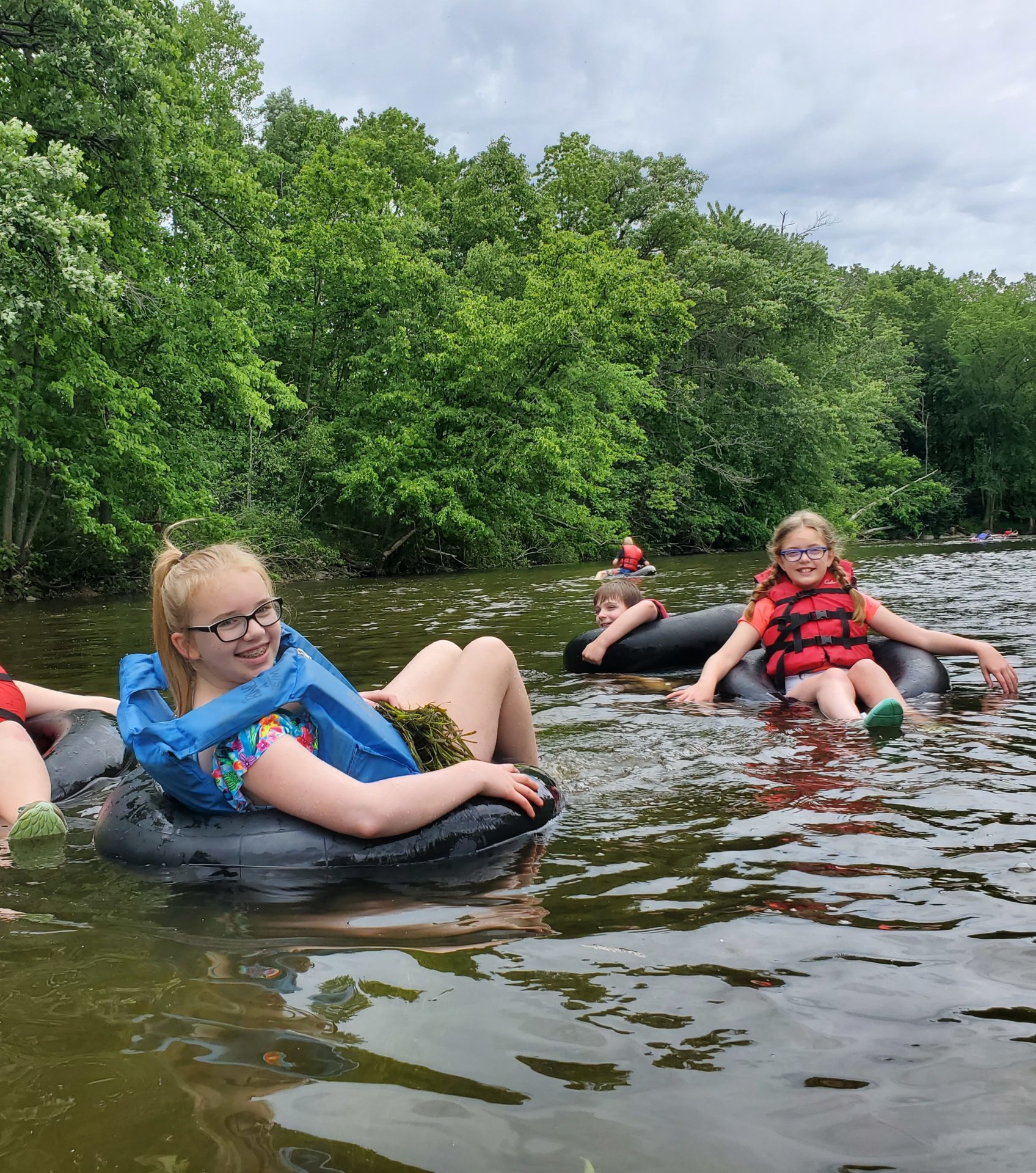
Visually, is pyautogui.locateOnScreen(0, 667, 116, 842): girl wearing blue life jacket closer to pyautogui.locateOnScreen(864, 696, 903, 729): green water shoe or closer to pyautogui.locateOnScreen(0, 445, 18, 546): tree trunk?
pyautogui.locateOnScreen(864, 696, 903, 729): green water shoe

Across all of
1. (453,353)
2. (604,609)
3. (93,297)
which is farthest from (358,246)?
(604,609)

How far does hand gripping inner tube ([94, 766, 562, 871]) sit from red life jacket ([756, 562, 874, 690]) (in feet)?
10.4

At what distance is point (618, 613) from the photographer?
7.92 m

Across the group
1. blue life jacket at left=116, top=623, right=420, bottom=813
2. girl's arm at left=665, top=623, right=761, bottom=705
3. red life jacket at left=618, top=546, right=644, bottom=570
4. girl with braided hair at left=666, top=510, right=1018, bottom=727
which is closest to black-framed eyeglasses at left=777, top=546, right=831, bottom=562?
girl with braided hair at left=666, top=510, right=1018, bottom=727

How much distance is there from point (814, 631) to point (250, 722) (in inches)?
158

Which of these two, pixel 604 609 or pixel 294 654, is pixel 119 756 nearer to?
pixel 294 654

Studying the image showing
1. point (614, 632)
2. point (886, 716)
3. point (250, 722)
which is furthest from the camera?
point (614, 632)

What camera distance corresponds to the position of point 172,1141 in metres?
1.77

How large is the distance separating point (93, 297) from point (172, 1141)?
12770 mm

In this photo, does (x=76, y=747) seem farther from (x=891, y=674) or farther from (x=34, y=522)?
(x=34, y=522)

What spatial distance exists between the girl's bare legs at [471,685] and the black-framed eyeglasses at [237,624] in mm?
819

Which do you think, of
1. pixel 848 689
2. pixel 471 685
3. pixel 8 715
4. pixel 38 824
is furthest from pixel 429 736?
pixel 848 689

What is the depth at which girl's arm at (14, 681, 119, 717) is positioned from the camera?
5.33 metres

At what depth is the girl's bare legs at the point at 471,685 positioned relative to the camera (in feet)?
13.2
